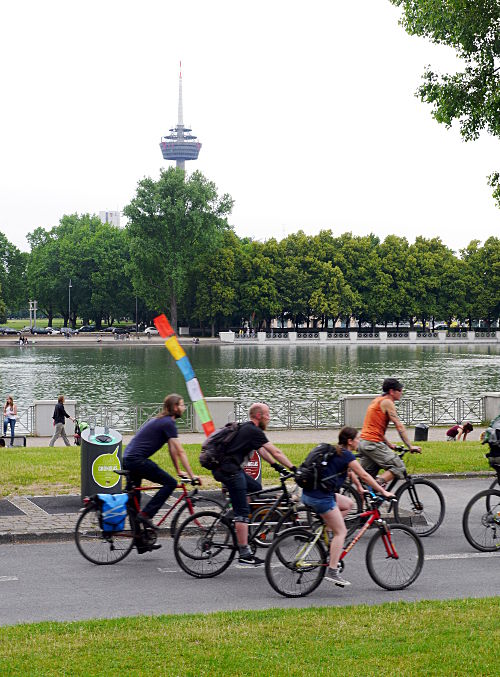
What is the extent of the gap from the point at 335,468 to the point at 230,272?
110772 millimetres

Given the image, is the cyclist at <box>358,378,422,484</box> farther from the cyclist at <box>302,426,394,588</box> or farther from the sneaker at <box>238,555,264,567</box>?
the cyclist at <box>302,426,394,588</box>

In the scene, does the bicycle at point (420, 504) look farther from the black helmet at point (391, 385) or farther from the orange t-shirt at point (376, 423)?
the black helmet at point (391, 385)

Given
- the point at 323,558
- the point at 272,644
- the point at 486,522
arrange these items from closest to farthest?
the point at 272,644
the point at 323,558
the point at 486,522

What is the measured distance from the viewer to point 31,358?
259 feet

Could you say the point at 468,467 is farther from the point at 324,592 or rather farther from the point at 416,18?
the point at 416,18

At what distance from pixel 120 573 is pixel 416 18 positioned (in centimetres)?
1902

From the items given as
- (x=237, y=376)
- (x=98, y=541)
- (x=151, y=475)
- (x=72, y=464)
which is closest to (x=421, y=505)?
(x=151, y=475)

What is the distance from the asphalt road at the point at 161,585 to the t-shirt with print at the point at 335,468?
106cm

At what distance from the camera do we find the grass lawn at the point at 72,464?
50.6ft

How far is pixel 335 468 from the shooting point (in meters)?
9.35

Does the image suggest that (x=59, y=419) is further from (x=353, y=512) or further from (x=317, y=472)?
(x=317, y=472)

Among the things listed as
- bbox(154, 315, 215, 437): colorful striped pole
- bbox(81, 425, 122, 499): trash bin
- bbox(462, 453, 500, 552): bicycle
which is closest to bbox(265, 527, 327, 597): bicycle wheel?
bbox(462, 453, 500, 552): bicycle

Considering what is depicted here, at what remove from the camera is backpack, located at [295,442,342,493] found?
30.1ft

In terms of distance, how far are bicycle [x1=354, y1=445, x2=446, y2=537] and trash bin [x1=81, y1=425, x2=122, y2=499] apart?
3849 mm
